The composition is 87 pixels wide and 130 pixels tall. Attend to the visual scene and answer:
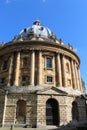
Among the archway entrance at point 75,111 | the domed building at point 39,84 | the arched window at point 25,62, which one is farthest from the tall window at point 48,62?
the archway entrance at point 75,111

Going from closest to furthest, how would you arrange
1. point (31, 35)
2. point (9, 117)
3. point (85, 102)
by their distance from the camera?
point (9, 117)
point (85, 102)
point (31, 35)

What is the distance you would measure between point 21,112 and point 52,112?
5.01m

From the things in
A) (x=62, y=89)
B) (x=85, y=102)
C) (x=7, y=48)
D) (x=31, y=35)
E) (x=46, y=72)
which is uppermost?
(x=31, y=35)

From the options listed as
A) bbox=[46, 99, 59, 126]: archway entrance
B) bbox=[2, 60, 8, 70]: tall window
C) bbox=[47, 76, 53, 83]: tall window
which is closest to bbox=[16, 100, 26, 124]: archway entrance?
bbox=[46, 99, 59, 126]: archway entrance

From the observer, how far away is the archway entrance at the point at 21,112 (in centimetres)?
3128

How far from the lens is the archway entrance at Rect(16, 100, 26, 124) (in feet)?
103

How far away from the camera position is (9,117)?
31.0 meters

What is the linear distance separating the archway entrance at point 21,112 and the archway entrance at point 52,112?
3754mm

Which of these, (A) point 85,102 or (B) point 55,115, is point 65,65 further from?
(B) point 55,115

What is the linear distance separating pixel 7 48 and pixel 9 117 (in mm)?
14564

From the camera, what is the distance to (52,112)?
32.2 m

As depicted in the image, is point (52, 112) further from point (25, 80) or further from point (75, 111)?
point (25, 80)

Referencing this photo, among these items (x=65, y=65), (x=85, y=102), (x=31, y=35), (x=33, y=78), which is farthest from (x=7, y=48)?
(x=85, y=102)

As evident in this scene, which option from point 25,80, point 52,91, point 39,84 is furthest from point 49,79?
point 25,80
